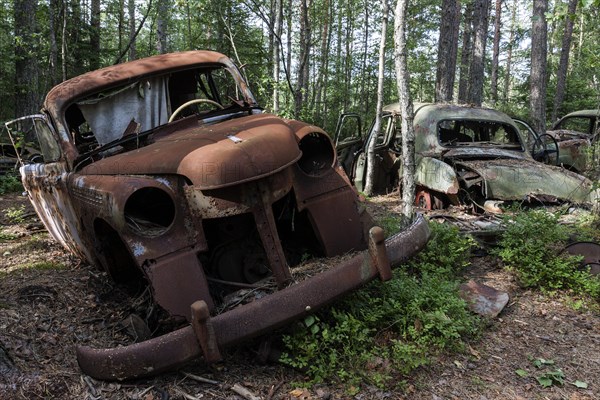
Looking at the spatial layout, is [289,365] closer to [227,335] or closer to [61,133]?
[227,335]

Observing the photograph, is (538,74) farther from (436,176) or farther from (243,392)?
(243,392)

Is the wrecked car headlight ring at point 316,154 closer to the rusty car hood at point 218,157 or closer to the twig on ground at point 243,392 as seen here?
the rusty car hood at point 218,157

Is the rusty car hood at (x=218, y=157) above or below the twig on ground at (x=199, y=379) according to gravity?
above

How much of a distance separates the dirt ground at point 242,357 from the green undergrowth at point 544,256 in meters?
0.16

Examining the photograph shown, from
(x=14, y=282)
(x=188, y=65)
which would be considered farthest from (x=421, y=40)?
(x=14, y=282)

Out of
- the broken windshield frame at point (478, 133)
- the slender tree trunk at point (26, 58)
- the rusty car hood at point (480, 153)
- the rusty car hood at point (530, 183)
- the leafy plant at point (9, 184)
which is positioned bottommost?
the leafy plant at point (9, 184)

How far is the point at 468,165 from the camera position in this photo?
20.6 feet

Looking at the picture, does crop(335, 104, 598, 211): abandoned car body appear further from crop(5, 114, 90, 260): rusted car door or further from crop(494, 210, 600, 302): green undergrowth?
crop(5, 114, 90, 260): rusted car door

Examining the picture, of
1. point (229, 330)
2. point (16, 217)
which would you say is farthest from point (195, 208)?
point (16, 217)

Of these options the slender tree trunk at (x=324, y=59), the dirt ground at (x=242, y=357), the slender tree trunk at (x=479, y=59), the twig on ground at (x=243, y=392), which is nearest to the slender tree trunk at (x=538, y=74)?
the slender tree trunk at (x=479, y=59)

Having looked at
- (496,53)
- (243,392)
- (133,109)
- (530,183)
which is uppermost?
(496,53)

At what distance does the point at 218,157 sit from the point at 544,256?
3.25 metres

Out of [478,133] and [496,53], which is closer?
[478,133]

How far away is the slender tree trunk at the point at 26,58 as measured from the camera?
1092 cm
